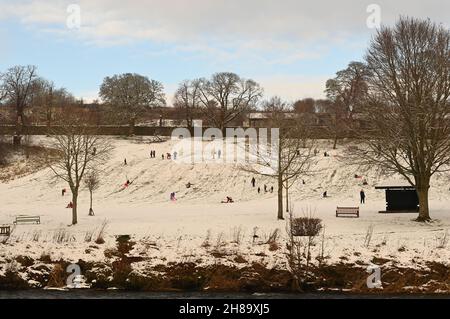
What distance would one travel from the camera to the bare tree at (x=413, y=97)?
32250mm

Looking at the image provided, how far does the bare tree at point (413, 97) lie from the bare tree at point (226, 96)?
6405 cm

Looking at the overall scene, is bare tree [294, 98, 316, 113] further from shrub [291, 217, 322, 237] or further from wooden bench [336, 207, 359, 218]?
shrub [291, 217, 322, 237]

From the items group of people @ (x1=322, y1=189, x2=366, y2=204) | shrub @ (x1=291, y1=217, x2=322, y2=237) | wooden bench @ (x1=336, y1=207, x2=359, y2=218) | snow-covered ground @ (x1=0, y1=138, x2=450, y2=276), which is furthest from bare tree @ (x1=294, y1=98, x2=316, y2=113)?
shrub @ (x1=291, y1=217, x2=322, y2=237)

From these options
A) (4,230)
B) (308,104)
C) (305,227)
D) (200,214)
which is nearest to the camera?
(305,227)

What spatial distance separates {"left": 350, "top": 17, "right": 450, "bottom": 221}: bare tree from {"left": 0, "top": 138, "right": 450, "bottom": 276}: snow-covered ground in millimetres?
4293

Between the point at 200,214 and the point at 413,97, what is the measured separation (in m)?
17.0

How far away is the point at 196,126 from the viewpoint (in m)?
98.1

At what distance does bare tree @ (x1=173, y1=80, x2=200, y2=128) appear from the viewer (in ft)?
333

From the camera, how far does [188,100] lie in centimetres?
10394

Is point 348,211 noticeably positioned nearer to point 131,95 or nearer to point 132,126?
point 132,126

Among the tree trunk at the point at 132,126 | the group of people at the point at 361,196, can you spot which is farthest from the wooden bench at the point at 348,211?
the tree trunk at the point at 132,126

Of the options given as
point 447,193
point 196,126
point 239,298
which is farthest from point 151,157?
point 239,298

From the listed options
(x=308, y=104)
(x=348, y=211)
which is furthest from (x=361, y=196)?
(x=308, y=104)

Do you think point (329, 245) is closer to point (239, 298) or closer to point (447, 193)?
point (239, 298)
